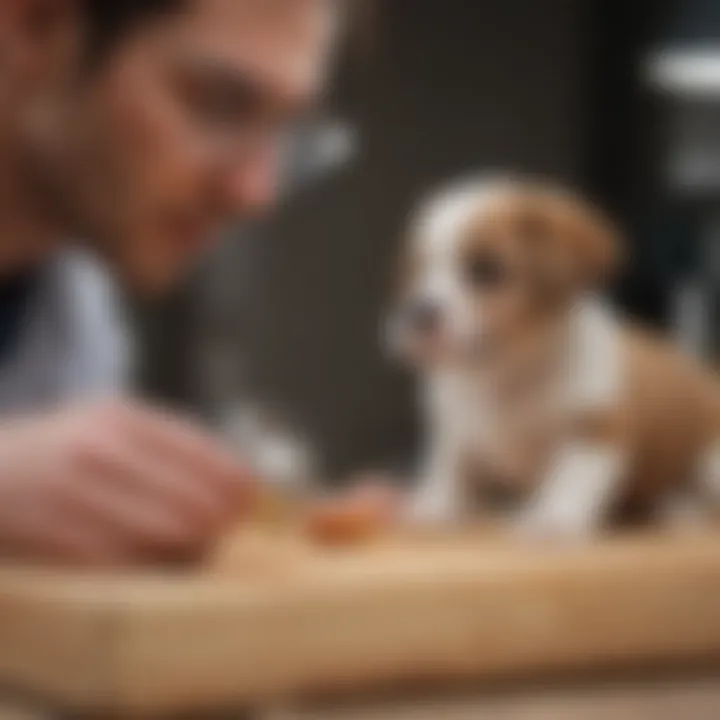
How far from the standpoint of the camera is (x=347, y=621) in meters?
0.74

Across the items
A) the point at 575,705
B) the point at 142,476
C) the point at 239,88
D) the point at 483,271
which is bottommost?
the point at 575,705

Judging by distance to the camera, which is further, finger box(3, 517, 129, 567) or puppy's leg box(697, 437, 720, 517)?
puppy's leg box(697, 437, 720, 517)

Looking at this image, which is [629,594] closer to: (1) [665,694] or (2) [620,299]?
(1) [665,694]

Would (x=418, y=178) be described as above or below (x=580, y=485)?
above

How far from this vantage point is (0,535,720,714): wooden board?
707mm

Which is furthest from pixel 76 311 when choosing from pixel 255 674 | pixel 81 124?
pixel 255 674

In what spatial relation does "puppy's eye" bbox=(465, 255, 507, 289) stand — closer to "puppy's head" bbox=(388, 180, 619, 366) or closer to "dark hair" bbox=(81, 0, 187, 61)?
"puppy's head" bbox=(388, 180, 619, 366)

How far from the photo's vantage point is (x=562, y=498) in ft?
2.80

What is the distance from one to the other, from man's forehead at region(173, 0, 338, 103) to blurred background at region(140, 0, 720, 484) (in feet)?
0.07

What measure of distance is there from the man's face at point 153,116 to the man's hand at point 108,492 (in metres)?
0.11

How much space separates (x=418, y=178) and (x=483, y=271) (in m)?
0.06

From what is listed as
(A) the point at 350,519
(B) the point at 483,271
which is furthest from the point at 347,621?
(B) the point at 483,271

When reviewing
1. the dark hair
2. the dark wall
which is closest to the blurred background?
the dark wall

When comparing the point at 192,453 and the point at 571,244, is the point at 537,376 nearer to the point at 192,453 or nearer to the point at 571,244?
the point at 571,244
